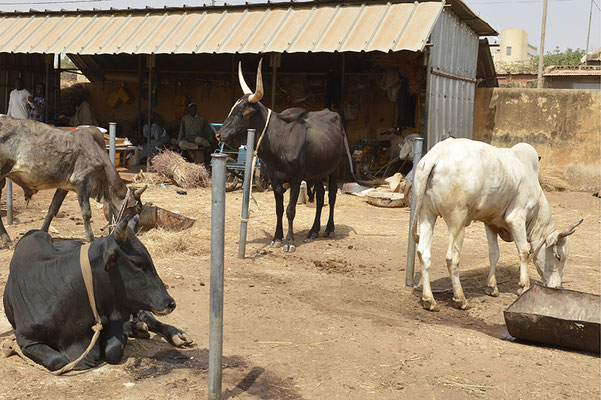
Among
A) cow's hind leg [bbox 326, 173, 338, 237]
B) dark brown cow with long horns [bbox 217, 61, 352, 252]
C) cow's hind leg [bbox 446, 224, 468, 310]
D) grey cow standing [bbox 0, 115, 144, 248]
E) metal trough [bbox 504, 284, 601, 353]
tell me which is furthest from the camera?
cow's hind leg [bbox 326, 173, 338, 237]

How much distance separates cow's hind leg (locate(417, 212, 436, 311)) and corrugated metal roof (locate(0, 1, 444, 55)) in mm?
6657

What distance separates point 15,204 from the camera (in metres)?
11.3

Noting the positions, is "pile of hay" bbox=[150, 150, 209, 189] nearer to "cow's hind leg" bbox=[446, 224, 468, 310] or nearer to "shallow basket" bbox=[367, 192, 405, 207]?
"shallow basket" bbox=[367, 192, 405, 207]

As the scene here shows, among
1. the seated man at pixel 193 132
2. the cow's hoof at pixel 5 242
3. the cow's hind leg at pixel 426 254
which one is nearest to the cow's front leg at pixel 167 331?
the cow's hind leg at pixel 426 254

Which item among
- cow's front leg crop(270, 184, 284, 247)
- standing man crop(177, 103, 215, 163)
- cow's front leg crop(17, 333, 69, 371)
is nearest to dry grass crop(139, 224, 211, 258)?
cow's front leg crop(270, 184, 284, 247)

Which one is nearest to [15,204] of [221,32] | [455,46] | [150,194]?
[150,194]

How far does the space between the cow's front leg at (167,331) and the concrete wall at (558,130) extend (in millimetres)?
12395

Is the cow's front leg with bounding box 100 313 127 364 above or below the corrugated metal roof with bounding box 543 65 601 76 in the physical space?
below

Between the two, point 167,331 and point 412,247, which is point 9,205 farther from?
point 412,247

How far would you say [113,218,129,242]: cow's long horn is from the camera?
412 cm

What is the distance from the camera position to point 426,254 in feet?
20.7

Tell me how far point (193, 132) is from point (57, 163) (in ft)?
28.5

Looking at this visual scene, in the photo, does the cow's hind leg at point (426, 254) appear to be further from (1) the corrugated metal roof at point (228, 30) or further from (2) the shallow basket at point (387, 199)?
(1) the corrugated metal roof at point (228, 30)

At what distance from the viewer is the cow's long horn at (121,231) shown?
4117 mm
